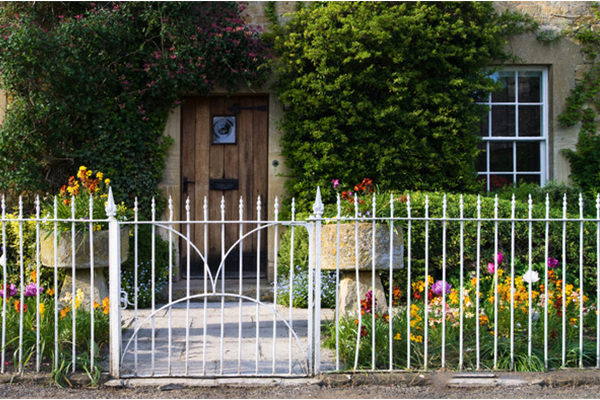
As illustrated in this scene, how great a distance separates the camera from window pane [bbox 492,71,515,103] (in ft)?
26.2

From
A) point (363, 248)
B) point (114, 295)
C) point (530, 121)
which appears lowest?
→ point (114, 295)

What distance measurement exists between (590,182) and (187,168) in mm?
5433

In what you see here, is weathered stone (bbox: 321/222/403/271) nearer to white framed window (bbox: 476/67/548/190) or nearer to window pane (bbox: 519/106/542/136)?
white framed window (bbox: 476/67/548/190)

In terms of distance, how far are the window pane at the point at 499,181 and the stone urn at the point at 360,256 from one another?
138 inches

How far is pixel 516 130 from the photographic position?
8016 millimetres

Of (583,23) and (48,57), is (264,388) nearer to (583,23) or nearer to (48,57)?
(48,57)

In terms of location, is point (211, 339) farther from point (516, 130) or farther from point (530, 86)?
point (530, 86)

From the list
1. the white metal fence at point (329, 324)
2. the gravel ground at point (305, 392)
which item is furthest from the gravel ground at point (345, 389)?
the white metal fence at point (329, 324)

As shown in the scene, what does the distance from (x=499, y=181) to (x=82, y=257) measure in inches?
220

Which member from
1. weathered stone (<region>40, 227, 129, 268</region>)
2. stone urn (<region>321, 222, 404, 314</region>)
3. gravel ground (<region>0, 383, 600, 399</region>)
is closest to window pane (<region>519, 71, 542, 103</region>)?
stone urn (<region>321, 222, 404, 314</region>)

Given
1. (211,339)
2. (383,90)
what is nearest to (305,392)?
(211,339)

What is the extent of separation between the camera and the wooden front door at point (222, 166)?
748 cm

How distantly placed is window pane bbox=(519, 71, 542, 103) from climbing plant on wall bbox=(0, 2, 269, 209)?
365 centimetres

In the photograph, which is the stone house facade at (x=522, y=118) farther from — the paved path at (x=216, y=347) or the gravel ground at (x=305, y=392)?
the gravel ground at (x=305, y=392)
